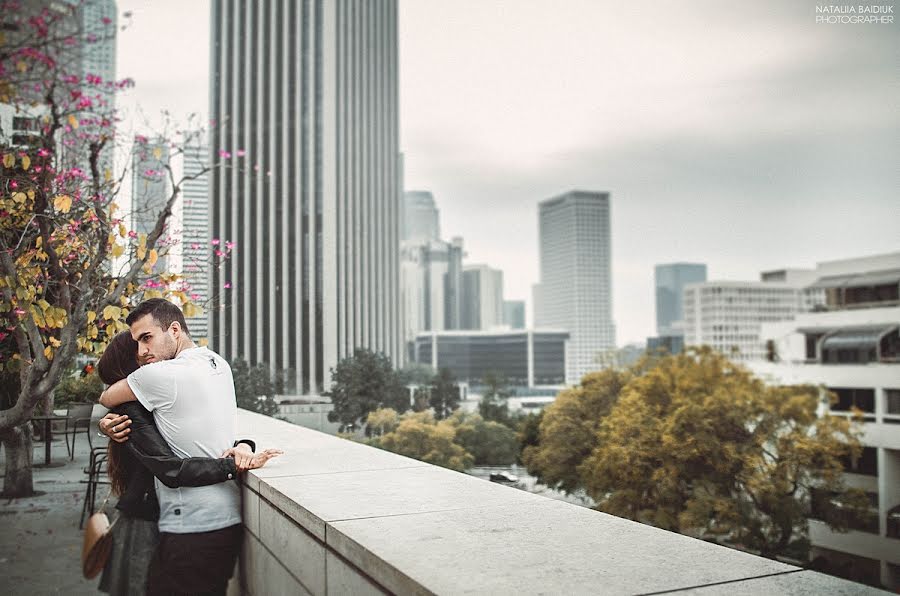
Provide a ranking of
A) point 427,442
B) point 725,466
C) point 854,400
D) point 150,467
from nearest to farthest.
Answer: point 150,467 → point 725,466 → point 427,442 → point 854,400

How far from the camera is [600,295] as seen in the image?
173 meters

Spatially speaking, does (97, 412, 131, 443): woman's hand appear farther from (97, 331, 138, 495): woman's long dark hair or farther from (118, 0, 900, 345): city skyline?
(118, 0, 900, 345): city skyline

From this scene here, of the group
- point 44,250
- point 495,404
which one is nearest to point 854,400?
point 495,404

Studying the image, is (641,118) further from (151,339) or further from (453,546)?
(453,546)

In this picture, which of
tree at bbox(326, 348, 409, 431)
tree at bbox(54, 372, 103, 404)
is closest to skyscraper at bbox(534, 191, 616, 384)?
tree at bbox(326, 348, 409, 431)

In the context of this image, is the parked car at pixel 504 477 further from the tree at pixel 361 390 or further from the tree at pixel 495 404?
the tree at pixel 361 390

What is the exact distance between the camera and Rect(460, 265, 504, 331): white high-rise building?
167500 mm

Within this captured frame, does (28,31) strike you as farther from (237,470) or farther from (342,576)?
(342,576)

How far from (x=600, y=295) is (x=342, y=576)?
17516 centimetres

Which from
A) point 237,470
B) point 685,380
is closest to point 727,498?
point 685,380

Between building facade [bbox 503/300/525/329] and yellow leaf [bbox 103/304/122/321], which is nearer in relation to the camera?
yellow leaf [bbox 103/304/122/321]

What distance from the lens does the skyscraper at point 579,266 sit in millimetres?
164375

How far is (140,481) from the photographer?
2.23 metres

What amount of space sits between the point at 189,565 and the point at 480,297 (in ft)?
554
